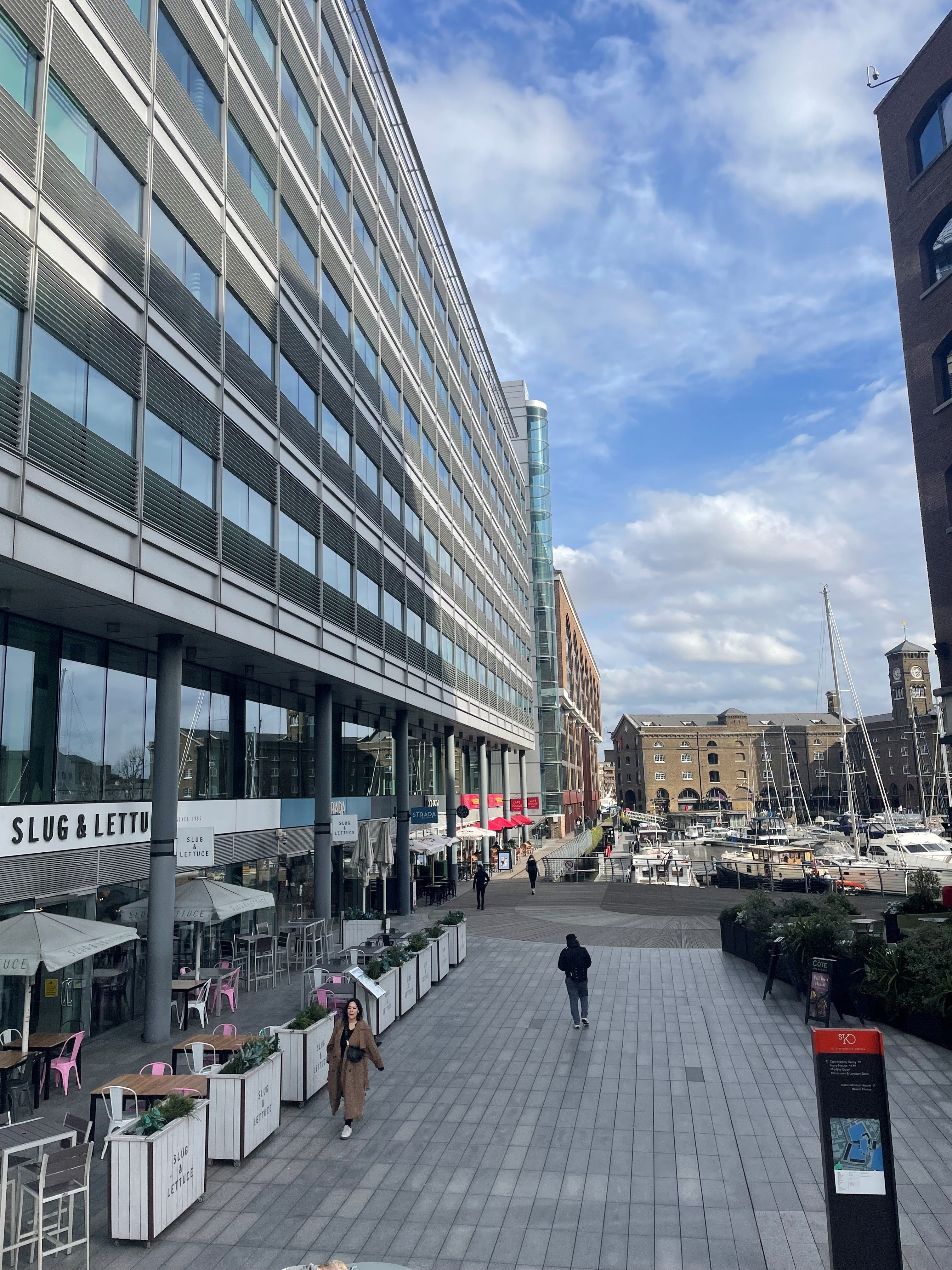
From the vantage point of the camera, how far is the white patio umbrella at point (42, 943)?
10406mm

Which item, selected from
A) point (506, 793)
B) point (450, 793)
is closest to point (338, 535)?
point (450, 793)

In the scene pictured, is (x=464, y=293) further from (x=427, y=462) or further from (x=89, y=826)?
(x=89, y=826)

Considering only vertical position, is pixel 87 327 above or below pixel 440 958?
above

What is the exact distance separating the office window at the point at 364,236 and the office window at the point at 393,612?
11.1 m

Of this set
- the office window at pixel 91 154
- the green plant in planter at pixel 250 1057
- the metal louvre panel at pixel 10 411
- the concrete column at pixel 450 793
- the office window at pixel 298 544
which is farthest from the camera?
the concrete column at pixel 450 793

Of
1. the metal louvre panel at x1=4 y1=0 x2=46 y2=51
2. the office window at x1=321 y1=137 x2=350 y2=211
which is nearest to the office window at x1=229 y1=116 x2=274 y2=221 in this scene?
the office window at x1=321 y1=137 x2=350 y2=211

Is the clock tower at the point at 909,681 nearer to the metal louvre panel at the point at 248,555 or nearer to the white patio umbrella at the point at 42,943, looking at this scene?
the metal louvre panel at the point at 248,555

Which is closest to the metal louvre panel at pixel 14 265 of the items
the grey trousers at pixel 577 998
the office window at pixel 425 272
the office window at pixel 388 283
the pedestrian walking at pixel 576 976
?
the pedestrian walking at pixel 576 976

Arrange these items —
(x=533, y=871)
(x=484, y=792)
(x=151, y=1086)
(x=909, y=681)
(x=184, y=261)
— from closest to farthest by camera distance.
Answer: (x=151, y=1086), (x=184, y=261), (x=533, y=871), (x=484, y=792), (x=909, y=681)

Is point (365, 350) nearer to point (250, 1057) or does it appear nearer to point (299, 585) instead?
point (299, 585)

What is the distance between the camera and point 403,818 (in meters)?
31.1

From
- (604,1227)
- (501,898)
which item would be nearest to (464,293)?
(501,898)

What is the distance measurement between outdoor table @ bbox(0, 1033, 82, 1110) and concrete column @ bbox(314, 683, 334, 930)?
11.2 m

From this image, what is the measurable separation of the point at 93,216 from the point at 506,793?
47.7 meters
